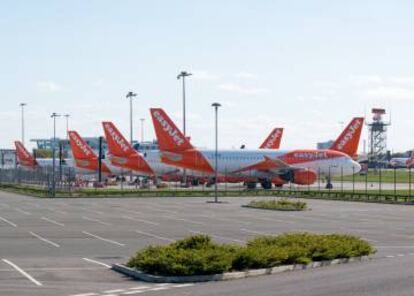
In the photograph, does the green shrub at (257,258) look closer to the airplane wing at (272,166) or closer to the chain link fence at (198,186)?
the chain link fence at (198,186)

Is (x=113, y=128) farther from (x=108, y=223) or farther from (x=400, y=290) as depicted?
(x=400, y=290)

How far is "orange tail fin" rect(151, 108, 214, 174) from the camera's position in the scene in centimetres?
8906

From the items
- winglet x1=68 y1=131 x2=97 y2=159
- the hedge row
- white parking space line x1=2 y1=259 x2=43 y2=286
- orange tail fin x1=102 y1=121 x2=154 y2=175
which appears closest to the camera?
white parking space line x1=2 y1=259 x2=43 y2=286

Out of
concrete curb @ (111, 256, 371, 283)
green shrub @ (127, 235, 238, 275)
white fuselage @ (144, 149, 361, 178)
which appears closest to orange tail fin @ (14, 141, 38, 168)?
white fuselage @ (144, 149, 361, 178)

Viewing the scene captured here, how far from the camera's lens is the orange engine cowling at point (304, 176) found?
291 feet

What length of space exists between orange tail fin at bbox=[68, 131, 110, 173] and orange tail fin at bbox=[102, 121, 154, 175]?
8774 millimetres

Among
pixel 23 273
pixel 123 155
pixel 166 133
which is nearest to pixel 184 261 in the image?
pixel 23 273

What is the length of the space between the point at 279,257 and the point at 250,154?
70529mm

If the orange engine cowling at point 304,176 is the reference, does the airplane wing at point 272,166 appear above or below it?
above

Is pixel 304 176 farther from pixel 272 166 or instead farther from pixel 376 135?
pixel 376 135

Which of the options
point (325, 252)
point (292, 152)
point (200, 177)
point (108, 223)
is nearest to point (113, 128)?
Result: point (200, 177)

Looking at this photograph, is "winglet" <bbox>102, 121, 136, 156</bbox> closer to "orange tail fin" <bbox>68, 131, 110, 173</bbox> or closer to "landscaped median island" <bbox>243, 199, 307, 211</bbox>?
"orange tail fin" <bbox>68, 131, 110, 173</bbox>

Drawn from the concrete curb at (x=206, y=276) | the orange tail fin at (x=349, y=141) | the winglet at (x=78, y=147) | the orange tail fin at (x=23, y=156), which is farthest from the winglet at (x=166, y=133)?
the concrete curb at (x=206, y=276)

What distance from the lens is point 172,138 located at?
89500mm
